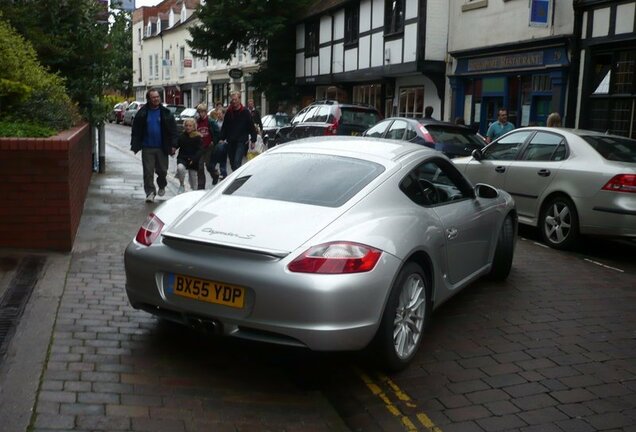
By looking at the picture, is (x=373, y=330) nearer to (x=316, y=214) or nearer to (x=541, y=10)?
(x=316, y=214)

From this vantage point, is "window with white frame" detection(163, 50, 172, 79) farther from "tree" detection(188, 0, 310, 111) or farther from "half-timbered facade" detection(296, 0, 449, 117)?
"half-timbered facade" detection(296, 0, 449, 117)

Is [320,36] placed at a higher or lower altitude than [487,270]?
higher

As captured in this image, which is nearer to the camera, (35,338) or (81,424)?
(81,424)

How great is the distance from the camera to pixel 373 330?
4266mm

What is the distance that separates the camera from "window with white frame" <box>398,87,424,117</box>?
2497cm

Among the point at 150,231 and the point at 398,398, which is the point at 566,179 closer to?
the point at 398,398

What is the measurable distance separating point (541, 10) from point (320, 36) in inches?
592

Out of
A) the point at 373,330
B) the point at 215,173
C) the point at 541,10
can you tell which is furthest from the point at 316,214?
the point at 541,10

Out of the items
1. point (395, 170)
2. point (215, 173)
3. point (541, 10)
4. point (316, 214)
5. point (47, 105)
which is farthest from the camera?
point (541, 10)

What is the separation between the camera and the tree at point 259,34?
3331 centimetres

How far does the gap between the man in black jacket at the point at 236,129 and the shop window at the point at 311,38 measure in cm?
1949

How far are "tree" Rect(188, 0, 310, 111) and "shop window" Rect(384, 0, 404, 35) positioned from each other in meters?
8.54

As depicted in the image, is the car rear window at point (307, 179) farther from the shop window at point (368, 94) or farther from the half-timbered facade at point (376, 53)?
the shop window at point (368, 94)

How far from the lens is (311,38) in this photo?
1299 inches
